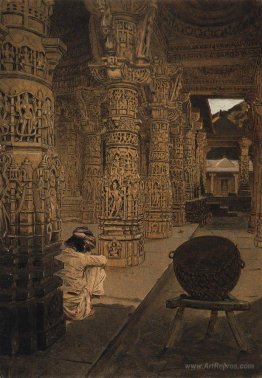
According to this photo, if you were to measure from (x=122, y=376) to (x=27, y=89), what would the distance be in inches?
90.2

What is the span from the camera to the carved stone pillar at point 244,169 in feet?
75.3

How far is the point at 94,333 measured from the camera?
3381 millimetres

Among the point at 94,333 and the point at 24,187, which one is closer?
the point at 24,187

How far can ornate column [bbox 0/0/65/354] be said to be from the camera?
9.89ft

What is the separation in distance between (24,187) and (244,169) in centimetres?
2184

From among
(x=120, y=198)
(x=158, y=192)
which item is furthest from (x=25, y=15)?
(x=158, y=192)

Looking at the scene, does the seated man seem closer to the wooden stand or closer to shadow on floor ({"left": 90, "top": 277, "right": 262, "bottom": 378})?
shadow on floor ({"left": 90, "top": 277, "right": 262, "bottom": 378})

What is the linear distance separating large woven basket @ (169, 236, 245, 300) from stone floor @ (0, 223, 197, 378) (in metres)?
0.80

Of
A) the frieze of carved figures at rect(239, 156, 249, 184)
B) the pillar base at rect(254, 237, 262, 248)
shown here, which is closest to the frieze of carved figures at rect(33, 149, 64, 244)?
the pillar base at rect(254, 237, 262, 248)

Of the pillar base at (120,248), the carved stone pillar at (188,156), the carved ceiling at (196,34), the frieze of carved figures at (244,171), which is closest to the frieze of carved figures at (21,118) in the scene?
the pillar base at (120,248)

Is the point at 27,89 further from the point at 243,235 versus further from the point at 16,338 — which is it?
the point at 243,235

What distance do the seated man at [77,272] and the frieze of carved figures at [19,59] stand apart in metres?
1.70

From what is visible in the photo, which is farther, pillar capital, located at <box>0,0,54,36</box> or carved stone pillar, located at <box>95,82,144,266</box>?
carved stone pillar, located at <box>95,82,144,266</box>

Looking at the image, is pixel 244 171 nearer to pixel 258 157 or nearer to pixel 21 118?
pixel 258 157
